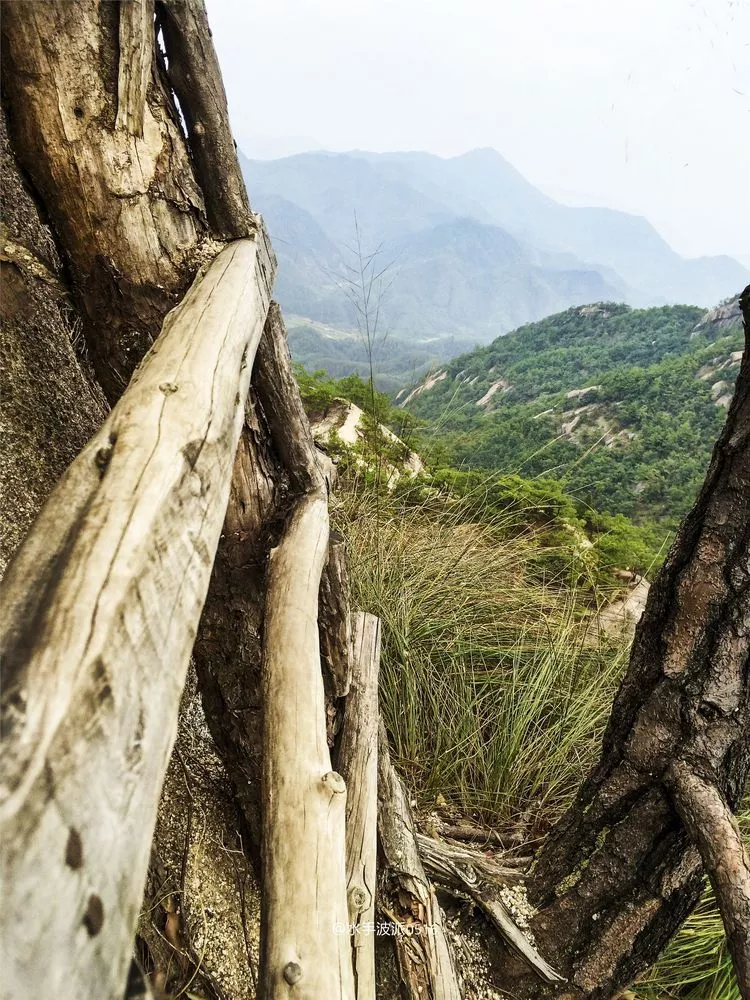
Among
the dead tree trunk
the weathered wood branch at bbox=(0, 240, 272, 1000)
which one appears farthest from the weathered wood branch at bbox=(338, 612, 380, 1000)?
the weathered wood branch at bbox=(0, 240, 272, 1000)

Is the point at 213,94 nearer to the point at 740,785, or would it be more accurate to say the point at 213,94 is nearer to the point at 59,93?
the point at 59,93

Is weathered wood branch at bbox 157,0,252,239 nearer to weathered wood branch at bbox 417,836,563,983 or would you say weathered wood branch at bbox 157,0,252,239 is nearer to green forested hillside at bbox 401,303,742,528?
weathered wood branch at bbox 417,836,563,983

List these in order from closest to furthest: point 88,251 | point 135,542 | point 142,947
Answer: point 135,542, point 88,251, point 142,947

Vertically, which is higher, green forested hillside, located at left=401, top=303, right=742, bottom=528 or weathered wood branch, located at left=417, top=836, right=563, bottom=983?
weathered wood branch, located at left=417, top=836, right=563, bottom=983

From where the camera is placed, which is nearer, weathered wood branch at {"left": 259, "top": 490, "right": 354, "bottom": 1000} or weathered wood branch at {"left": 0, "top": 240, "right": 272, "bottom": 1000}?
weathered wood branch at {"left": 0, "top": 240, "right": 272, "bottom": 1000}

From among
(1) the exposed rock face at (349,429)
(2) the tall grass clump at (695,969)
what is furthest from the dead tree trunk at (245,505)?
(1) the exposed rock face at (349,429)

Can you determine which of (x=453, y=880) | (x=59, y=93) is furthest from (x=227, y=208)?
(x=453, y=880)

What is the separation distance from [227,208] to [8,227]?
38cm

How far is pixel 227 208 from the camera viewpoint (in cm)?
115

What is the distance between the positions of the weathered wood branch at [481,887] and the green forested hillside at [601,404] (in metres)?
1.76

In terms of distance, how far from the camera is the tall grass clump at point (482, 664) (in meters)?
1.98

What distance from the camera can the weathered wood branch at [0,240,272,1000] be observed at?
13.8 inches

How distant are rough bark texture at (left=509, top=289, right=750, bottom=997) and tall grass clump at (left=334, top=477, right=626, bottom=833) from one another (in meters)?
0.61

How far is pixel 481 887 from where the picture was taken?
1431 mm
